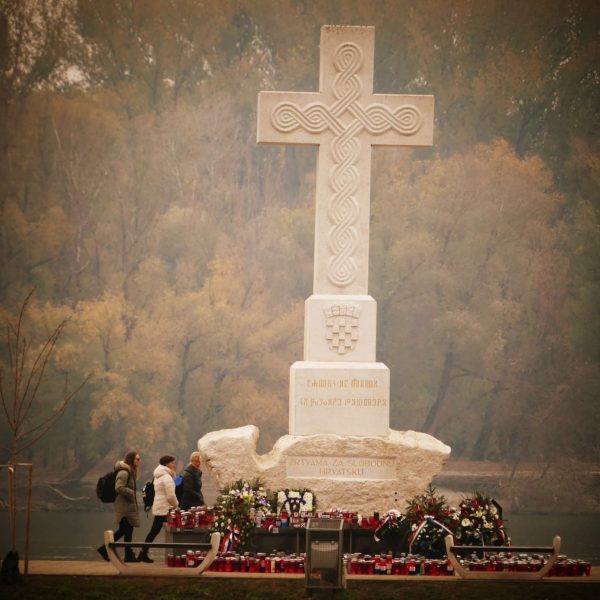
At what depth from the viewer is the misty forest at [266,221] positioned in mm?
29375

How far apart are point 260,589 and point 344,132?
566 centimetres

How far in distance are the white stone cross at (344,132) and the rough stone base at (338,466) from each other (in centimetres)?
180

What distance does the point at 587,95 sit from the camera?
30547 mm

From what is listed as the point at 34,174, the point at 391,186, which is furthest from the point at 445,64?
the point at 34,174

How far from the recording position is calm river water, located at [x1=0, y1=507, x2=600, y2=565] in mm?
18109

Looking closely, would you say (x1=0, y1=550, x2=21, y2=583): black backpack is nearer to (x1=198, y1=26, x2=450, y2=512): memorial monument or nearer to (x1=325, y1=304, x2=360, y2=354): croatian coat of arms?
(x1=198, y1=26, x2=450, y2=512): memorial monument

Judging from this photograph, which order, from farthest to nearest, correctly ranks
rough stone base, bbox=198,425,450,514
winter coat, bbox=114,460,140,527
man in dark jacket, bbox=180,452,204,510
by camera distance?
1. man in dark jacket, bbox=180,452,204,510
2. rough stone base, bbox=198,425,450,514
3. winter coat, bbox=114,460,140,527

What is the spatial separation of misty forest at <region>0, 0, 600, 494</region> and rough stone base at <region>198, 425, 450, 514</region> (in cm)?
1682

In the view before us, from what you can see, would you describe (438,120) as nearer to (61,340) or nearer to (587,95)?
(587,95)

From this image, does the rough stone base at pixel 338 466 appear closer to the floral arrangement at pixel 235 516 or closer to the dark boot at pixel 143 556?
the floral arrangement at pixel 235 516

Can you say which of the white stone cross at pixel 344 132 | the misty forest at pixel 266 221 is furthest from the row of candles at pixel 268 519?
the misty forest at pixel 266 221

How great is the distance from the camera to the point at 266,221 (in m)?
31.1

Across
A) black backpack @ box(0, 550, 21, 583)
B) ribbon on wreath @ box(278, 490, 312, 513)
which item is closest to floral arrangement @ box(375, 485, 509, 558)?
ribbon on wreath @ box(278, 490, 312, 513)

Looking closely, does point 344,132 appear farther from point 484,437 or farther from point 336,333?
point 484,437
